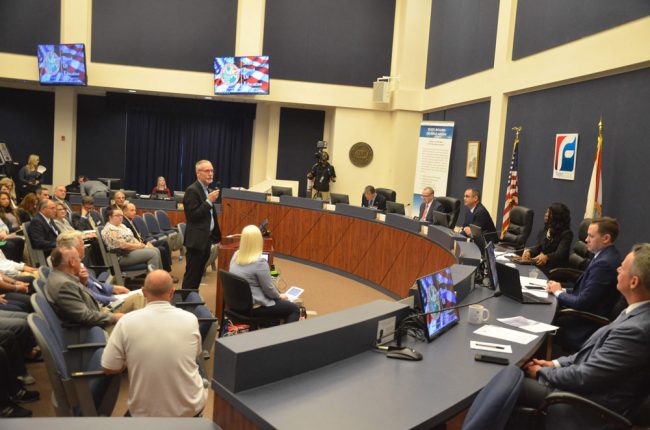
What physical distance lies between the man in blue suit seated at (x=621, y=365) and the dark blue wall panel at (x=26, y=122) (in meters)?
14.0

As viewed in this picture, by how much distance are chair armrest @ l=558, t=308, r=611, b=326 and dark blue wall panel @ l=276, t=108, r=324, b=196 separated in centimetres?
1066

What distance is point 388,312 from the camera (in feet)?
8.85

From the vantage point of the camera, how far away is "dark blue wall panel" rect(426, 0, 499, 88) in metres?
9.26

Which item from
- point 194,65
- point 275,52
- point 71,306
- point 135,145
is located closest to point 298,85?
point 275,52

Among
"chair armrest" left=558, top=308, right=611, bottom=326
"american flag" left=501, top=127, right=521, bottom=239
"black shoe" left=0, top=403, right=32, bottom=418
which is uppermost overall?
"american flag" left=501, top=127, right=521, bottom=239

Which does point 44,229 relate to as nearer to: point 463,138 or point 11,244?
point 11,244

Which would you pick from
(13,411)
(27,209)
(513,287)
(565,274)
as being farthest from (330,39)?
(13,411)

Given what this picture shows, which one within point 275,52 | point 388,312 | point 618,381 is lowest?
point 618,381

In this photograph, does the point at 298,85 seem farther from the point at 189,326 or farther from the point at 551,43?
the point at 189,326

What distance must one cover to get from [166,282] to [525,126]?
6685mm

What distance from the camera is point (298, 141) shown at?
14.1m

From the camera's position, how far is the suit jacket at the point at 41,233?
564 centimetres

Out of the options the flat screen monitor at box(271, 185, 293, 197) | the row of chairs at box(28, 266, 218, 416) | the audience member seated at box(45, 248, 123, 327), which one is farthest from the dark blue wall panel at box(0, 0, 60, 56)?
the row of chairs at box(28, 266, 218, 416)

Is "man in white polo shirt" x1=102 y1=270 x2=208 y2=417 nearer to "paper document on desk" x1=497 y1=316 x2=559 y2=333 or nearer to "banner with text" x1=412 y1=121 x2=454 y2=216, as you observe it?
"paper document on desk" x1=497 y1=316 x2=559 y2=333
